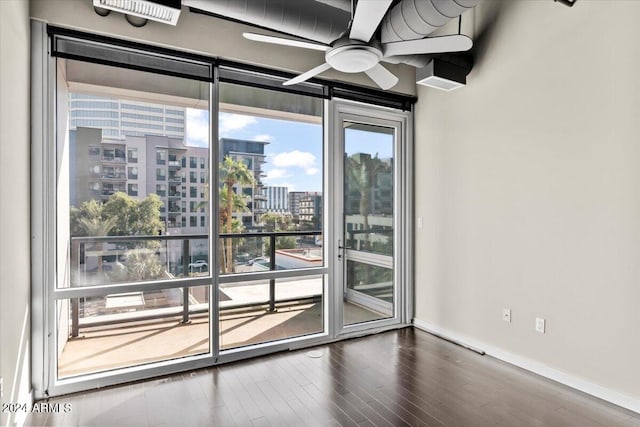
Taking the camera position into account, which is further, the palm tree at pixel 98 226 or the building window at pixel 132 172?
the building window at pixel 132 172

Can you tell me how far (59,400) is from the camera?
2.71 m

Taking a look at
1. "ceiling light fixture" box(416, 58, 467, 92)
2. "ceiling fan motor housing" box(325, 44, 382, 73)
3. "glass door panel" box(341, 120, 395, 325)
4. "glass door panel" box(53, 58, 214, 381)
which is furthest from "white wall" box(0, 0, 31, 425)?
"ceiling light fixture" box(416, 58, 467, 92)

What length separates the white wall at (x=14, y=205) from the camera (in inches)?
82.8

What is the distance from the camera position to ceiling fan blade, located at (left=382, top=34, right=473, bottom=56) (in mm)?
2078

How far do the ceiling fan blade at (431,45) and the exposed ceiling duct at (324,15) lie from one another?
426 mm

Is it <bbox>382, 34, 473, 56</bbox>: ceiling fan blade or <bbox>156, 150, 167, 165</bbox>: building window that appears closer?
<bbox>382, 34, 473, 56</bbox>: ceiling fan blade

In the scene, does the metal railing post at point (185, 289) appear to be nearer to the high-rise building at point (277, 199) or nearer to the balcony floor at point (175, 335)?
the balcony floor at point (175, 335)

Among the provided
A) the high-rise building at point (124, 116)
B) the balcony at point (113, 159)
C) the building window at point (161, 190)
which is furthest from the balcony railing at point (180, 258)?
the high-rise building at point (124, 116)

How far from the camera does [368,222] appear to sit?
14.0ft

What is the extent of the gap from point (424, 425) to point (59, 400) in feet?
8.21

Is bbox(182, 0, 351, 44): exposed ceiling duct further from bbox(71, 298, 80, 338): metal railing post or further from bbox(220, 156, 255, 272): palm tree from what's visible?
bbox(71, 298, 80, 338): metal railing post

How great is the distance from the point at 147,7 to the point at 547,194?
322 centimetres

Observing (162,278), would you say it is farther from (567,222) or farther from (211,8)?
(567,222)

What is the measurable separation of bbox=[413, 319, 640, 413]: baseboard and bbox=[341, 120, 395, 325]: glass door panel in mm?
717
